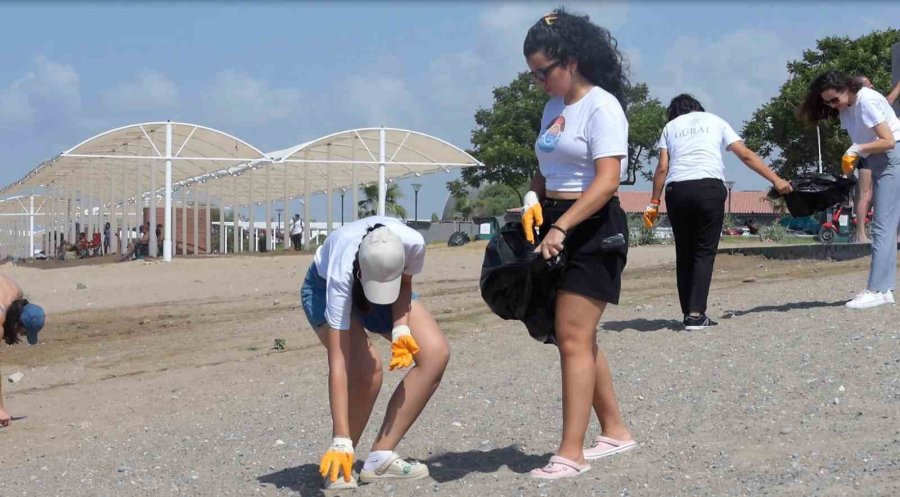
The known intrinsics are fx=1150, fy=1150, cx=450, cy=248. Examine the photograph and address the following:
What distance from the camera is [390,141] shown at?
3356 cm

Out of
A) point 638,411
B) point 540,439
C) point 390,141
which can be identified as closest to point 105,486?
point 540,439

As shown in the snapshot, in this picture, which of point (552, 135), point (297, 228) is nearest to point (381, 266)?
point (552, 135)

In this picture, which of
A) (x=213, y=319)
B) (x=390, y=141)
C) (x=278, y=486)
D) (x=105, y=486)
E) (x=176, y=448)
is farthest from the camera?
(x=390, y=141)

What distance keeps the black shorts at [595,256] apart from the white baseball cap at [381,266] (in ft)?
2.36

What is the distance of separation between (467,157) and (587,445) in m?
29.3

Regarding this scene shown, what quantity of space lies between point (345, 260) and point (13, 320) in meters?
4.28

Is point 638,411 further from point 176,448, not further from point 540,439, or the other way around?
point 176,448

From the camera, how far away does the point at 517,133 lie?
59.4 m

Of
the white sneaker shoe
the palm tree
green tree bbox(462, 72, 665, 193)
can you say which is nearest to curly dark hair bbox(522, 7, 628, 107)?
the white sneaker shoe

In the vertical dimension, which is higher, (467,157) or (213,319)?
(467,157)

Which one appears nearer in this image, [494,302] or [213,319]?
[494,302]

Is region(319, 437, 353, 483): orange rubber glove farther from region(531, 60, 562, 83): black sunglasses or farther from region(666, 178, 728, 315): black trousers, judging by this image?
region(666, 178, 728, 315): black trousers

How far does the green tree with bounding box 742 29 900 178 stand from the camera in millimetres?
43406

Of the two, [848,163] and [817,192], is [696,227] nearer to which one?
[817,192]
